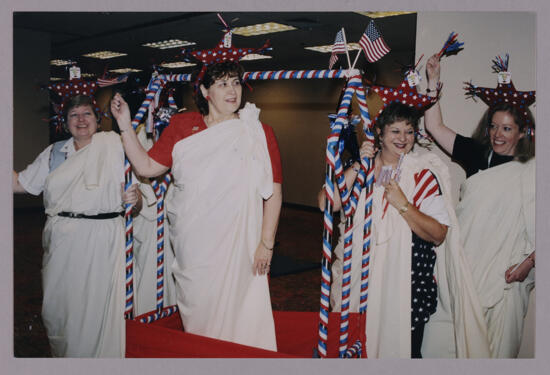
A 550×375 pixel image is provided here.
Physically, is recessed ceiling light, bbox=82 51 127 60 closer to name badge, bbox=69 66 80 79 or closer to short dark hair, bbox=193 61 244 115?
name badge, bbox=69 66 80 79

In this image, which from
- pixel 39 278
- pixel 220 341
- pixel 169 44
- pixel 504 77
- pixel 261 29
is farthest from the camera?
pixel 169 44

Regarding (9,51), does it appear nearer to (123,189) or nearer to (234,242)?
(123,189)

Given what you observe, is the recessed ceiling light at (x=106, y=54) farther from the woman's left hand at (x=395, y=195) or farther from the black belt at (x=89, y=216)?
the woman's left hand at (x=395, y=195)

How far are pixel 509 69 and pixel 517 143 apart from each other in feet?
1.31

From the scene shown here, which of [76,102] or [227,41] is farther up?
[227,41]

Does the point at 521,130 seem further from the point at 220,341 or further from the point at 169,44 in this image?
the point at 169,44

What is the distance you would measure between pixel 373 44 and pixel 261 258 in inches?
42.9

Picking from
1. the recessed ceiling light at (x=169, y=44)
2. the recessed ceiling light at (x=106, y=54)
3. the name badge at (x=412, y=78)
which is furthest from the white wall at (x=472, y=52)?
the recessed ceiling light at (x=106, y=54)

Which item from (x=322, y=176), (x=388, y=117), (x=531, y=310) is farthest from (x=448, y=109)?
(x=322, y=176)

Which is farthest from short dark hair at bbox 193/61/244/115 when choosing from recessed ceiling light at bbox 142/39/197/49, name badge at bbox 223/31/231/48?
recessed ceiling light at bbox 142/39/197/49

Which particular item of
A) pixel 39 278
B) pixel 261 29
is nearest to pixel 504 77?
pixel 261 29

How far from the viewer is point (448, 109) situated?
2.65 meters

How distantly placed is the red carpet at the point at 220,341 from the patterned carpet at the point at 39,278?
2.80ft

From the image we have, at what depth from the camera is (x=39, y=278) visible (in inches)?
169
